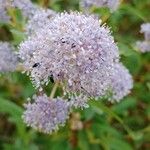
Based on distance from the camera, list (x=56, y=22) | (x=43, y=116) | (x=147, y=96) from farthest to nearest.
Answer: (x=147, y=96) → (x=43, y=116) → (x=56, y=22)

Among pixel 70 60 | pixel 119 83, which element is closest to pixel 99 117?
pixel 119 83

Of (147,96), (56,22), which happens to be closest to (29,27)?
(56,22)

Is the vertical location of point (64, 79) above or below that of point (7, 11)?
above

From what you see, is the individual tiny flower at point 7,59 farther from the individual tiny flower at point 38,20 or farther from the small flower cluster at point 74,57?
the small flower cluster at point 74,57

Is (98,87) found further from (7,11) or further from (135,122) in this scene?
(135,122)

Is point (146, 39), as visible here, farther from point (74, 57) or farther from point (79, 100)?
point (74, 57)

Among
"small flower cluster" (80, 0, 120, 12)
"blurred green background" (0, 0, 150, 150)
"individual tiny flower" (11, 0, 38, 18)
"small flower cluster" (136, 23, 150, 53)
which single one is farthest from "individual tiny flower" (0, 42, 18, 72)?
"small flower cluster" (136, 23, 150, 53)
